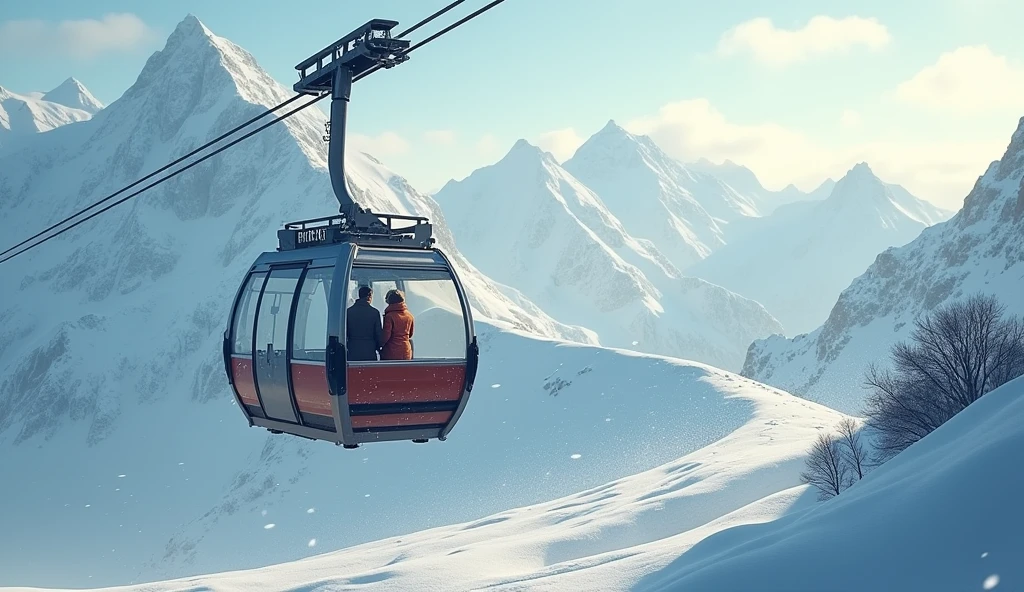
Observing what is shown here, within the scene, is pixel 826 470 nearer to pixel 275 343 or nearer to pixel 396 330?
pixel 396 330

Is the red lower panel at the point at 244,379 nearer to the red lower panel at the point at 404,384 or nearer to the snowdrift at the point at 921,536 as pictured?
the red lower panel at the point at 404,384

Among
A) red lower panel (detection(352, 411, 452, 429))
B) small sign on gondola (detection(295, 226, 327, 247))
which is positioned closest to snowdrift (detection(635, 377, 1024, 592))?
red lower panel (detection(352, 411, 452, 429))

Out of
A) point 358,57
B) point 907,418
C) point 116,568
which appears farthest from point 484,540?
point 116,568

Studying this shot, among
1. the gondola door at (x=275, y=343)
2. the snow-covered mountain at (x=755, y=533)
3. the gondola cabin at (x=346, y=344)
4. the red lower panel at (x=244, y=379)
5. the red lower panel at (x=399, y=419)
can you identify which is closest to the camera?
the snow-covered mountain at (x=755, y=533)

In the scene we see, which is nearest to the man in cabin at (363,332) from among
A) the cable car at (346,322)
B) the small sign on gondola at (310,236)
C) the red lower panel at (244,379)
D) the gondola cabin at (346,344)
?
the gondola cabin at (346,344)

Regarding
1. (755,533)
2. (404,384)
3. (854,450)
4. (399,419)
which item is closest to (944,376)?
(854,450)

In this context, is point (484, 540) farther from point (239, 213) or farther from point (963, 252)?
point (239, 213)

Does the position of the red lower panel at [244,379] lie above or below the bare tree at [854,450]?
above
